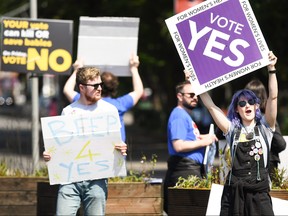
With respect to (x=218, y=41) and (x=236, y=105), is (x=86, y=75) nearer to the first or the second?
(x=218, y=41)

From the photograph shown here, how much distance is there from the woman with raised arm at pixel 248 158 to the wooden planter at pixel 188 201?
140 cm

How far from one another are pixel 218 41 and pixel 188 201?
5.72 ft

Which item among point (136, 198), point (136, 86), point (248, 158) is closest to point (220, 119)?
point (248, 158)

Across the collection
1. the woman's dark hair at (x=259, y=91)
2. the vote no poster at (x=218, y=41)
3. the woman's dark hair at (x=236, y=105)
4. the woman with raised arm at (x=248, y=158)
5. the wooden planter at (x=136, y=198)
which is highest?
the vote no poster at (x=218, y=41)

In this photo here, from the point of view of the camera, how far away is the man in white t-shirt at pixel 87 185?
8188 mm

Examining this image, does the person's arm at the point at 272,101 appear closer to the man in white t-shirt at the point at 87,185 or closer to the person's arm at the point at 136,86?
the man in white t-shirt at the point at 87,185

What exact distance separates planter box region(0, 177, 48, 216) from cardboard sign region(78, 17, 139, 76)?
5.12 feet

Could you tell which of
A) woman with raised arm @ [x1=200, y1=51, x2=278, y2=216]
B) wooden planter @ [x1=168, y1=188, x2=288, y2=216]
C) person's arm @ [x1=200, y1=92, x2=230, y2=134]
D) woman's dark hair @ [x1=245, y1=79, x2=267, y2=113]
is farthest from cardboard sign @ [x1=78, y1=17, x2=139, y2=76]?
woman with raised arm @ [x1=200, y1=51, x2=278, y2=216]

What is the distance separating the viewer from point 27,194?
11.6 meters

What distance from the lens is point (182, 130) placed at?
9.66 metres

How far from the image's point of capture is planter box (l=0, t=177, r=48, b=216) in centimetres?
1153

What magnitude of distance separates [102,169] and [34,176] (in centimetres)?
352

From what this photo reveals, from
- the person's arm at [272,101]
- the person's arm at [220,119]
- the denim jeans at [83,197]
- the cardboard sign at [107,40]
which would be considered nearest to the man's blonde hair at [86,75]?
the denim jeans at [83,197]

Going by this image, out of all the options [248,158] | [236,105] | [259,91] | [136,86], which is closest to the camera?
[248,158]
